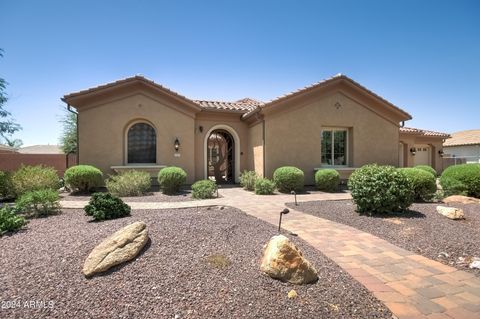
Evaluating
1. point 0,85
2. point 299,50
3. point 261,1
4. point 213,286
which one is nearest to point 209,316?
point 213,286

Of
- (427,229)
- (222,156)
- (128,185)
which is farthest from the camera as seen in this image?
(222,156)

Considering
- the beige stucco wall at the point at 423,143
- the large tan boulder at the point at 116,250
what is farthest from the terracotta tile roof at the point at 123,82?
the beige stucco wall at the point at 423,143

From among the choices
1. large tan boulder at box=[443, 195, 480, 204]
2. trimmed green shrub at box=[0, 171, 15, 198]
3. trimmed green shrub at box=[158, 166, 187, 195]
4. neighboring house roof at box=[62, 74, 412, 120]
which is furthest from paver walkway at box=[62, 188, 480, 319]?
trimmed green shrub at box=[0, 171, 15, 198]

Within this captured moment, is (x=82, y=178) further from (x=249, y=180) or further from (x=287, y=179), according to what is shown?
(x=287, y=179)

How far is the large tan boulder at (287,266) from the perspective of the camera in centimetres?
313

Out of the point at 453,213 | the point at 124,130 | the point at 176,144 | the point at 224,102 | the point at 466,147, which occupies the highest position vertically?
the point at 224,102

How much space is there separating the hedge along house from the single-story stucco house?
22.1 metres

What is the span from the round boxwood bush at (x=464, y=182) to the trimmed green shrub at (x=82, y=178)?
14.0m

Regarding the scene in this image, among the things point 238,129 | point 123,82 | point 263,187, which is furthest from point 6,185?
point 238,129

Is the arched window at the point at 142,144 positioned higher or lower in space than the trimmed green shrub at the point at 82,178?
higher

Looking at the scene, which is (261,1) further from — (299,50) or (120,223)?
(120,223)

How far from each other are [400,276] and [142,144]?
12.0 metres

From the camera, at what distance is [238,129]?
14.4 m

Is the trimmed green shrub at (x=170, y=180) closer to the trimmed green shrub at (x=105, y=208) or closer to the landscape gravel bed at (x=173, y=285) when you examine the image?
the trimmed green shrub at (x=105, y=208)
